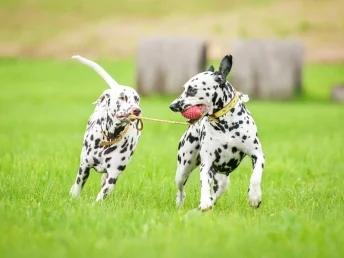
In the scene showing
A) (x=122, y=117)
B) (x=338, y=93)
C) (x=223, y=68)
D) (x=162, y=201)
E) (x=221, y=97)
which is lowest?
(x=338, y=93)

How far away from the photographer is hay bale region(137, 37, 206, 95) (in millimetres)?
21250

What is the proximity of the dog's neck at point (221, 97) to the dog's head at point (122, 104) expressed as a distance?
76 centimetres

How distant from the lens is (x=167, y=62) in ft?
70.3

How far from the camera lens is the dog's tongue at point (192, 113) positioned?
253 inches

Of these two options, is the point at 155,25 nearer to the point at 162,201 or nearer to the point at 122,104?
the point at 162,201

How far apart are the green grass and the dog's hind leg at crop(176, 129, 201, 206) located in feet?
0.45

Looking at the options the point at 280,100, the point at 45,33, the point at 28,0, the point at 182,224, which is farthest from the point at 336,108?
the point at 28,0

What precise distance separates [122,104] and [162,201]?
3.44 ft

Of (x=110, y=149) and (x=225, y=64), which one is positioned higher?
(x=225, y=64)

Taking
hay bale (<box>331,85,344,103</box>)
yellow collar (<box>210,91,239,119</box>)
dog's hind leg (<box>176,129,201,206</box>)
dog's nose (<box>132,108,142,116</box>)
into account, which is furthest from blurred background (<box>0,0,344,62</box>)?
yellow collar (<box>210,91,239,119</box>)

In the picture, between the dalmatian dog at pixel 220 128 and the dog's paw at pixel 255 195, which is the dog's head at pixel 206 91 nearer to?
the dalmatian dog at pixel 220 128

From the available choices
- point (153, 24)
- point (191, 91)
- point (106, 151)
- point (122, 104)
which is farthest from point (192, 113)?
point (153, 24)

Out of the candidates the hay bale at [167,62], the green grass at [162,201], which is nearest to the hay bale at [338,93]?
the hay bale at [167,62]

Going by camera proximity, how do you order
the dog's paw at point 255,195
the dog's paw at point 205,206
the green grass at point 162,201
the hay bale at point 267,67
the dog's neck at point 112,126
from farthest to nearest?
→ the hay bale at point 267,67, the dog's neck at point 112,126, the dog's paw at point 255,195, the dog's paw at point 205,206, the green grass at point 162,201
